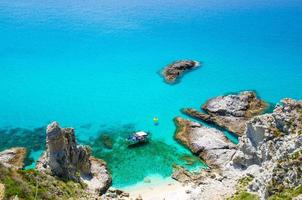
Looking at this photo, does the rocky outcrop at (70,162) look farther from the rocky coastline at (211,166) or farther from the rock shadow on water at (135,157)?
the rock shadow on water at (135,157)

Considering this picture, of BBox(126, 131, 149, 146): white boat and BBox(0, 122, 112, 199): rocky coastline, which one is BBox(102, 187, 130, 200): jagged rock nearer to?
BBox(0, 122, 112, 199): rocky coastline

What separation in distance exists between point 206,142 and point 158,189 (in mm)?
10187

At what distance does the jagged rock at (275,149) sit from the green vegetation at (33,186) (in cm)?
1671

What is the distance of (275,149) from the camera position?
133 feet

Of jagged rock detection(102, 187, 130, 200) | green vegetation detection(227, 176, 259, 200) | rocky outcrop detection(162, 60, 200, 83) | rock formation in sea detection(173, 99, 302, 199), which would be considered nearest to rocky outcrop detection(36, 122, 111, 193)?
jagged rock detection(102, 187, 130, 200)

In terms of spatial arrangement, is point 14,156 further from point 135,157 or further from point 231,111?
point 231,111

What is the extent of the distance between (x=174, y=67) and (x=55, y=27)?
4000cm

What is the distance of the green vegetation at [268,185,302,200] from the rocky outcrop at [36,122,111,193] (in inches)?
780

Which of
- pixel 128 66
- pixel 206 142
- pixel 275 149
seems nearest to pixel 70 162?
pixel 206 142

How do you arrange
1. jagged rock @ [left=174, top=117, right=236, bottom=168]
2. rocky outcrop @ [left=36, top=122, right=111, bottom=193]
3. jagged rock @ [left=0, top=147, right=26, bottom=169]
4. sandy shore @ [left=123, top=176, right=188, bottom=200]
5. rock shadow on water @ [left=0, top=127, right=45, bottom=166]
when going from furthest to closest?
rock shadow on water @ [left=0, top=127, right=45, bottom=166], jagged rock @ [left=174, top=117, right=236, bottom=168], jagged rock @ [left=0, top=147, right=26, bottom=169], sandy shore @ [left=123, top=176, right=188, bottom=200], rocky outcrop @ [left=36, top=122, right=111, bottom=193]

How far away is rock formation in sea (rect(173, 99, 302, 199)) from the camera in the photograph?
32516mm

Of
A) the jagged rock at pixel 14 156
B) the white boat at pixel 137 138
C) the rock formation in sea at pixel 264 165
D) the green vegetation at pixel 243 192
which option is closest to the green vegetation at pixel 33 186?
the jagged rock at pixel 14 156

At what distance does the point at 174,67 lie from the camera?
79.1 m

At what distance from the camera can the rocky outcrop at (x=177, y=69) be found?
76.6 meters
